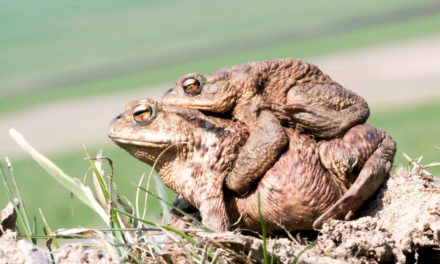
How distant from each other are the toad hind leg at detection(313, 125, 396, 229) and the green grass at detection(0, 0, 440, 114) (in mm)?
28051

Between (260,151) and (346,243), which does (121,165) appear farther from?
(346,243)

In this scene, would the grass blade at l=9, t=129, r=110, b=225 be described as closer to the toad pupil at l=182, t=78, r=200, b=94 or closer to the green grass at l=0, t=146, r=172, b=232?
the toad pupil at l=182, t=78, r=200, b=94

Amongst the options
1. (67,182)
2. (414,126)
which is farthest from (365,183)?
(414,126)

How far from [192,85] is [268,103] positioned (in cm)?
44

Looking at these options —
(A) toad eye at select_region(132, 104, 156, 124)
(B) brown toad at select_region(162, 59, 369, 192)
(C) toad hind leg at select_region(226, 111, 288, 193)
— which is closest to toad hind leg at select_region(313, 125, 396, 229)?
(B) brown toad at select_region(162, 59, 369, 192)

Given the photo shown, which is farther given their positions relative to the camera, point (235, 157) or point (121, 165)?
point (121, 165)

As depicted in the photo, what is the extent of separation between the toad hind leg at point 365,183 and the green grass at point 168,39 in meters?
28.1

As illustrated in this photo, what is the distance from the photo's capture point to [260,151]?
4.65 meters

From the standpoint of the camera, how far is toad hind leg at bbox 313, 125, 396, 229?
4.67 metres

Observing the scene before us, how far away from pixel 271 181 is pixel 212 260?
0.56 metres

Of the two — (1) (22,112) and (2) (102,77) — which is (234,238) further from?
(2) (102,77)

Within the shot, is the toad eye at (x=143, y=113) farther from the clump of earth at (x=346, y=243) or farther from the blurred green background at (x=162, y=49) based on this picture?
the blurred green background at (x=162, y=49)

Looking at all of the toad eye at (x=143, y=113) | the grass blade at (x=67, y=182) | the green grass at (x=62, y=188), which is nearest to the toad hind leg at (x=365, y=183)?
the toad eye at (x=143, y=113)

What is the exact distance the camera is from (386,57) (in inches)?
1453
